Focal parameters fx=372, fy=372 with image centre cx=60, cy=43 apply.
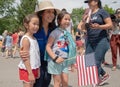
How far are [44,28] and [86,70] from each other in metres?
1.40

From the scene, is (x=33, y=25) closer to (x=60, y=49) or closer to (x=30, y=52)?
(x=30, y=52)

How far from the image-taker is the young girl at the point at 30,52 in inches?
184

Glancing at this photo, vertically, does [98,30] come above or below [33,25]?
below

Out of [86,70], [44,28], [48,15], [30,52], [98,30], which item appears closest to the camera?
[30,52]

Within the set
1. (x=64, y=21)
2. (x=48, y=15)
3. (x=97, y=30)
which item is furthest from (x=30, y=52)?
(x=97, y=30)

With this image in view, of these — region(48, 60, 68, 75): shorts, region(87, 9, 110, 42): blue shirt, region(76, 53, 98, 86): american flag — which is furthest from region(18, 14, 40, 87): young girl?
region(87, 9, 110, 42): blue shirt

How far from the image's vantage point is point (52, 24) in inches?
205

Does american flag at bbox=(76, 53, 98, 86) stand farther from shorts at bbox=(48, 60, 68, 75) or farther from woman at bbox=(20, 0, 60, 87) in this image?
woman at bbox=(20, 0, 60, 87)

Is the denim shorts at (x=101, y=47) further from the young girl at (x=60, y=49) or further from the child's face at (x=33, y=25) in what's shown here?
the child's face at (x=33, y=25)

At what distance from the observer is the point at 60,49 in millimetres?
5266

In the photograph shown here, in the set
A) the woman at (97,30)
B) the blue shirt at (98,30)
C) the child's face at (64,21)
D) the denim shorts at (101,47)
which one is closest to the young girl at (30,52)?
the child's face at (64,21)

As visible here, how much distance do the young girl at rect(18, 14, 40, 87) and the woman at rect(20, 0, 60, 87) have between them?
15cm

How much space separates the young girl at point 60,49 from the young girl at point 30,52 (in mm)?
311

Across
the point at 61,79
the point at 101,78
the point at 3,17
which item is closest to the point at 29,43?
the point at 61,79
